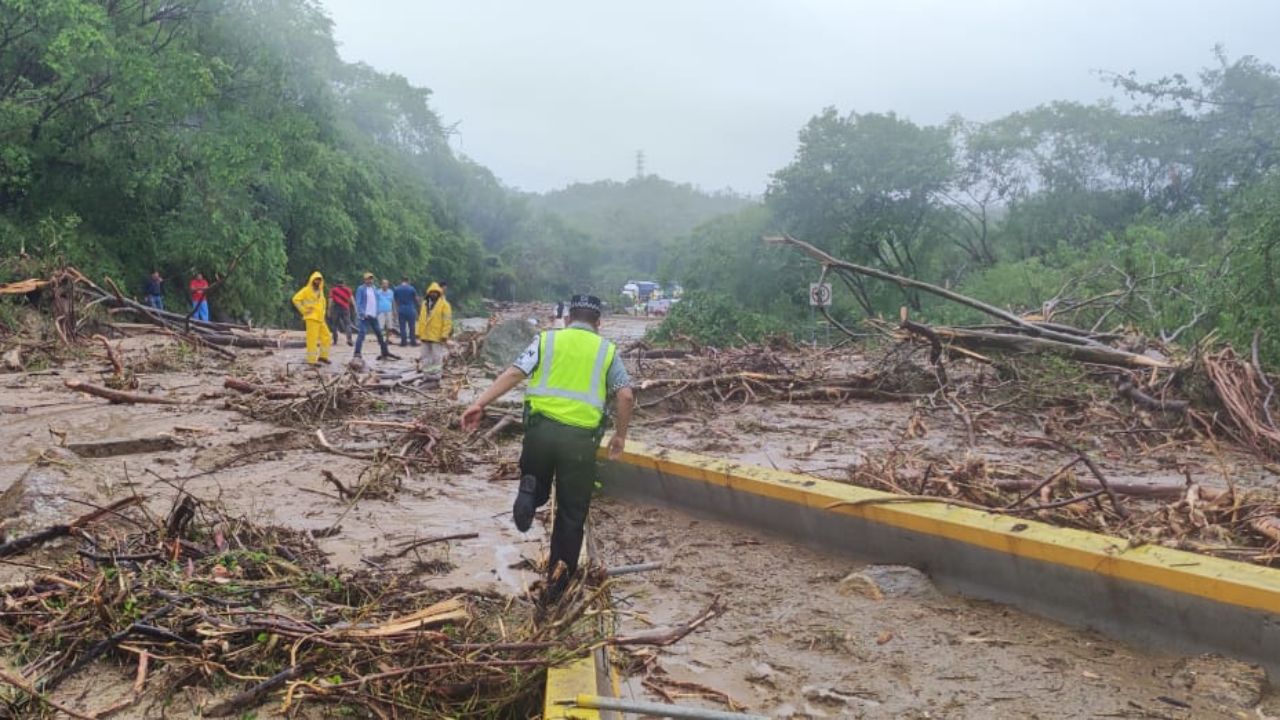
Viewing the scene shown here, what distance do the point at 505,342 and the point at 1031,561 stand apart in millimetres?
11701

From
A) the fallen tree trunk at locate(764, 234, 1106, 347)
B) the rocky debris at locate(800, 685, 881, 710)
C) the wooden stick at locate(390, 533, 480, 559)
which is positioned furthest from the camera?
the fallen tree trunk at locate(764, 234, 1106, 347)

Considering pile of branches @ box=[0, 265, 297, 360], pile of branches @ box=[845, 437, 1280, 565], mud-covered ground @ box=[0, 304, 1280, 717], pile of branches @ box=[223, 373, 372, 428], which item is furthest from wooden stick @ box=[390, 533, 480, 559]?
pile of branches @ box=[0, 265, 297, 360]

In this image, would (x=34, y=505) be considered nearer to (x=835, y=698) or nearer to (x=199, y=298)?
(x=835, y=698)

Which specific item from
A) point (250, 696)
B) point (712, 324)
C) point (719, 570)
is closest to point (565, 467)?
point (719, 570)

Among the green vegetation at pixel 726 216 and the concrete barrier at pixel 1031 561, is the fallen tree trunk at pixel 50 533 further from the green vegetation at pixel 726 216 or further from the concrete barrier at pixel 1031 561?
the green vegetation at pixel 726 216

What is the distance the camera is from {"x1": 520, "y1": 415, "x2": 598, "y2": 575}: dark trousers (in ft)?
14.6

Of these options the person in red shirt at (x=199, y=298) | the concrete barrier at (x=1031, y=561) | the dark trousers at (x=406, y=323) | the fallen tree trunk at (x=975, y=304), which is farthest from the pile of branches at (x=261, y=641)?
the dark trousers at (x=406, y=323)

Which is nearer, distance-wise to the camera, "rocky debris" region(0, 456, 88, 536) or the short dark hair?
"rocky debris" region(0, 456, 88, 536)

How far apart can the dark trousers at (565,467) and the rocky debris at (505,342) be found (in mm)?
10584

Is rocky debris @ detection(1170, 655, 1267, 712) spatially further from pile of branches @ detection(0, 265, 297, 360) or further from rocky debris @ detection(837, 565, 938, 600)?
pile of branches @ detection(0, 265, 297, 360)

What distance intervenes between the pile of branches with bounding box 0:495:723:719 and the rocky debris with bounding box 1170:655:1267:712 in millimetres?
2185

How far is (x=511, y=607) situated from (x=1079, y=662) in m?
2.63

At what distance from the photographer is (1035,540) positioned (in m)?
4.57

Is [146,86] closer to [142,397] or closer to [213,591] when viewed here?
[142,397]
